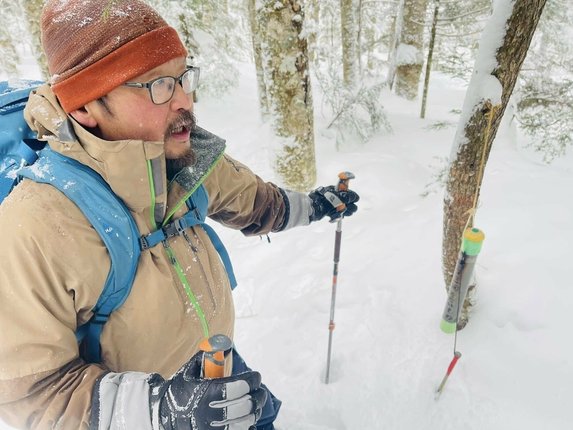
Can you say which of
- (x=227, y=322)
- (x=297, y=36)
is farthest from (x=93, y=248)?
(x=297, y=36)

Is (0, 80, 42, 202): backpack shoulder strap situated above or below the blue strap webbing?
above

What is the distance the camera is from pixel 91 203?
1.49 m

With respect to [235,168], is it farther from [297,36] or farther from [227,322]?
[297,36]

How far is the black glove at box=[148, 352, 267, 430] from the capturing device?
1.31m

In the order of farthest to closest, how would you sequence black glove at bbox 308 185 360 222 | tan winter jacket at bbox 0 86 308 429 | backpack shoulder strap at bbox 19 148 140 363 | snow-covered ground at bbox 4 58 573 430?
black glove at bbox 308 185 360 222 → snow-covered ground at bbox 4 58 573 430 → backpack shoulder strap at bbox 19 148 140 363 → tan winter jacket at bbox 0 86 308 429

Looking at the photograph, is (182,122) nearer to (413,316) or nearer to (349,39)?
(413,316)

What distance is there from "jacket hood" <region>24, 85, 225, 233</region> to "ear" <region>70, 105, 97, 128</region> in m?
0.06

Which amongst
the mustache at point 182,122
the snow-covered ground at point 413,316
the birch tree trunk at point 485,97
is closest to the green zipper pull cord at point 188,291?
the mustache at point 182,122

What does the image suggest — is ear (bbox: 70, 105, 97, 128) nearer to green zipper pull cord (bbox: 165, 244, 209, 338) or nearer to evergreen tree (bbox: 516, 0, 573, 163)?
green zipper pull cord (bbox: 165, 244, 209, 338)

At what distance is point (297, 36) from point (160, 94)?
3.63 m

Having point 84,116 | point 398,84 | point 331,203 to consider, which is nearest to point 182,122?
point 84,116

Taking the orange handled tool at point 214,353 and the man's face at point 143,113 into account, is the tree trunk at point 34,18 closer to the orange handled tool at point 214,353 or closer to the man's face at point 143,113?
the man's face at point 143,113

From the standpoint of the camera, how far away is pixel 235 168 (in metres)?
2.49

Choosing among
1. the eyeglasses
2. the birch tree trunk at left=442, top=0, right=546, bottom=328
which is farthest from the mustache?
the birch tree trunk at left=442, top=0, right=546, bottom=328
